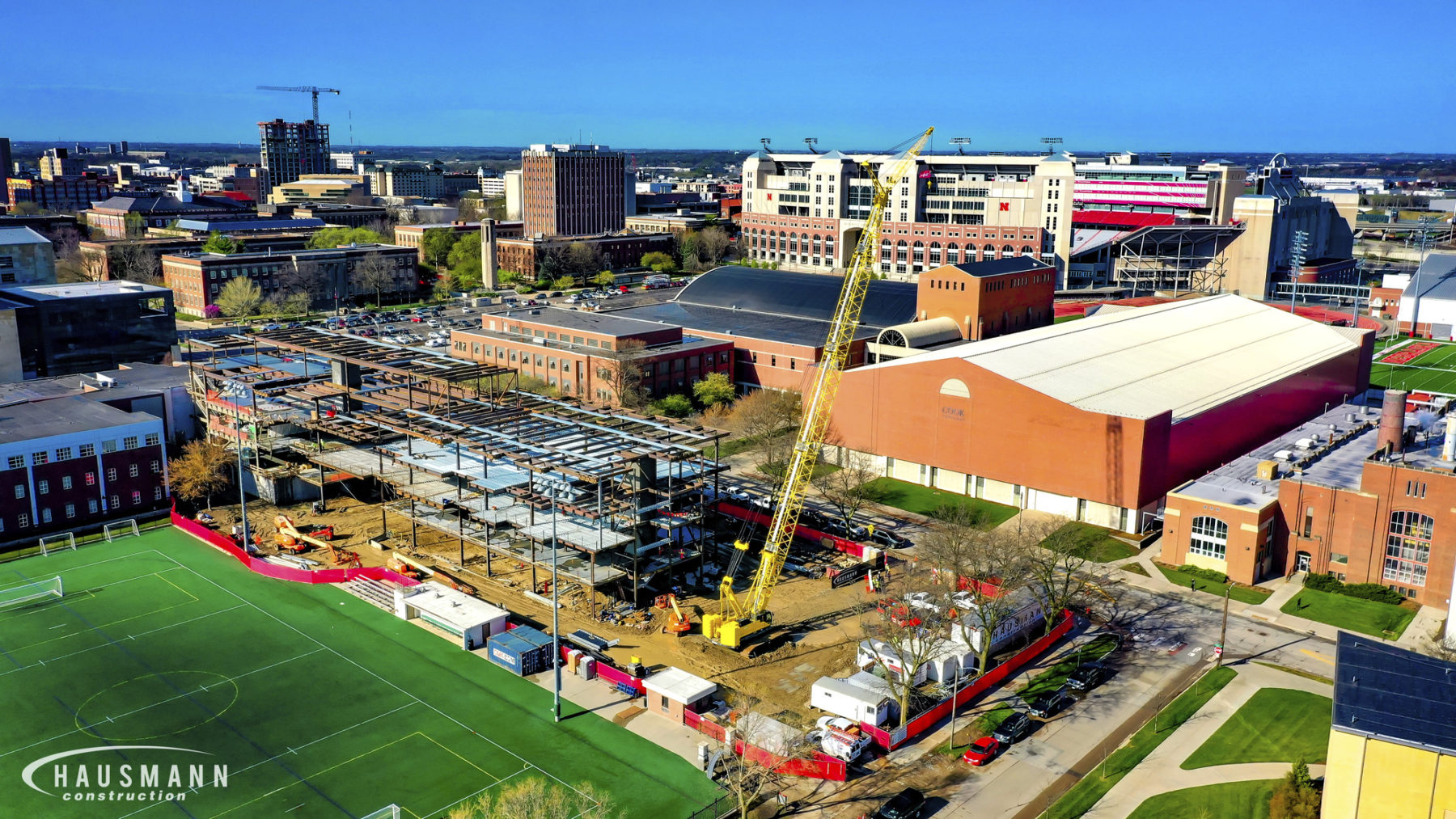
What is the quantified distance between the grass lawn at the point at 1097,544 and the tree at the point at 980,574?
661 centimetres

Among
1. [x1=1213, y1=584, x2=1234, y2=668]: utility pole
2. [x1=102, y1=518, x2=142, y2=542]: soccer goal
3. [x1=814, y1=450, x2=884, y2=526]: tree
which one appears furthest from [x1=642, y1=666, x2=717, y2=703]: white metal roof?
[x1=102, y1=518, x2=142, y2=542]: soccer goal

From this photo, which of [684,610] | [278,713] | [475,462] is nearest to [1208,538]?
[684,610]

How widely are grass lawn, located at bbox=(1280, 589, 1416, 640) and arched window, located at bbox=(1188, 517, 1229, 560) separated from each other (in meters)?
4.80

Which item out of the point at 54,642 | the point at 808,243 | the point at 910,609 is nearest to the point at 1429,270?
the point at 808,243

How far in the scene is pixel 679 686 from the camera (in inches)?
1779

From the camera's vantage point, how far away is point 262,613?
5469 cm

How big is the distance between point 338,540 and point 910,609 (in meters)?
38.9

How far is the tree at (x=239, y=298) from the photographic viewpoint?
464ft

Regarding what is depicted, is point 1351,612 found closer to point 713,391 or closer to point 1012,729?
point 1012,729

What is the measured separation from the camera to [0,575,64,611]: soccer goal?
5556cm

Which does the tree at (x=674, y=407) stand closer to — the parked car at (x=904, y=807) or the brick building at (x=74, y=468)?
the brick building at (x=74, y=468)

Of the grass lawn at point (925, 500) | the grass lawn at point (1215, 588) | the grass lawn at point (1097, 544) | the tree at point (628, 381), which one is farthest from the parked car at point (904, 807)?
the tree at point (628, 381)

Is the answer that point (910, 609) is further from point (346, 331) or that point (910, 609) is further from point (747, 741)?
point (346, 331)

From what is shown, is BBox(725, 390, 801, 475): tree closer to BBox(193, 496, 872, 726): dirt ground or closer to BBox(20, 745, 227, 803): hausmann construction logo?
BBox(193, 496, 872, 726): dirt ground
